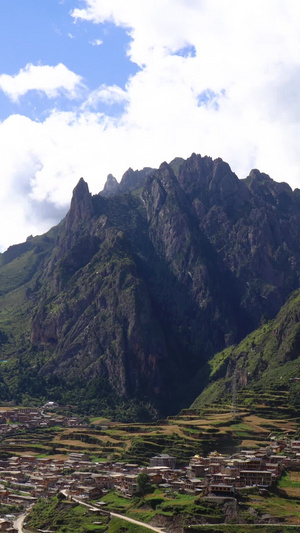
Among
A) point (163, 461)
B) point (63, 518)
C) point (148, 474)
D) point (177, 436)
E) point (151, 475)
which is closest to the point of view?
point (63, 518)

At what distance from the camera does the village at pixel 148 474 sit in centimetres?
10812

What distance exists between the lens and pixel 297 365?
7736 inches

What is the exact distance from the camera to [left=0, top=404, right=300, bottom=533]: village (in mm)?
108125

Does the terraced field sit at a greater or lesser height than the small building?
greater


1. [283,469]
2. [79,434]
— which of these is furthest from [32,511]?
[79,434]

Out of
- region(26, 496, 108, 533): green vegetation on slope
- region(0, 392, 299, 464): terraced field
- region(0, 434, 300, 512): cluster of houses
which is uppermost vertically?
region(0, 392, 299, 464): terraced field

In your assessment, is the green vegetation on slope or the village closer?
the green vegetation on slope

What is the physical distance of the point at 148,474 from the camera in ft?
393

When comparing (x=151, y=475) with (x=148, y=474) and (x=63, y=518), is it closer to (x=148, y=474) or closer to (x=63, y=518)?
(x=148, y=474)

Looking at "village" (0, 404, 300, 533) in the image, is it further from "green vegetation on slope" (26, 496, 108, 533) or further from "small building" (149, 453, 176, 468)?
"green vegetation on slope" (26, 496, 108, 533)

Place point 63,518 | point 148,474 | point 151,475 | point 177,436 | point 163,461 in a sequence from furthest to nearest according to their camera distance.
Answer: point 177,436 < point 163,461 < point 148,474 < point 151,475 < point 63,518

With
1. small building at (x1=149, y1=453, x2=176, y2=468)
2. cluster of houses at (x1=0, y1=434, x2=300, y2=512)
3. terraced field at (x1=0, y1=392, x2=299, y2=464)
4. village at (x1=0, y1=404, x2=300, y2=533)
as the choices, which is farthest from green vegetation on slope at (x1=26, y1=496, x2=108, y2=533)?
terraced field at (x1=0, y1=392, x2=299, y2=464)

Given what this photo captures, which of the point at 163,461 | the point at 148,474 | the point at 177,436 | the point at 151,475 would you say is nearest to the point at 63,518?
the point at 151,475

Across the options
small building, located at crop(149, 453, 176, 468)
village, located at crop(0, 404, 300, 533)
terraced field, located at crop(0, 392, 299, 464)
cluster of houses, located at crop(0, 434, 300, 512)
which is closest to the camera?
village, located at crop(0, 404, 300, 533)
